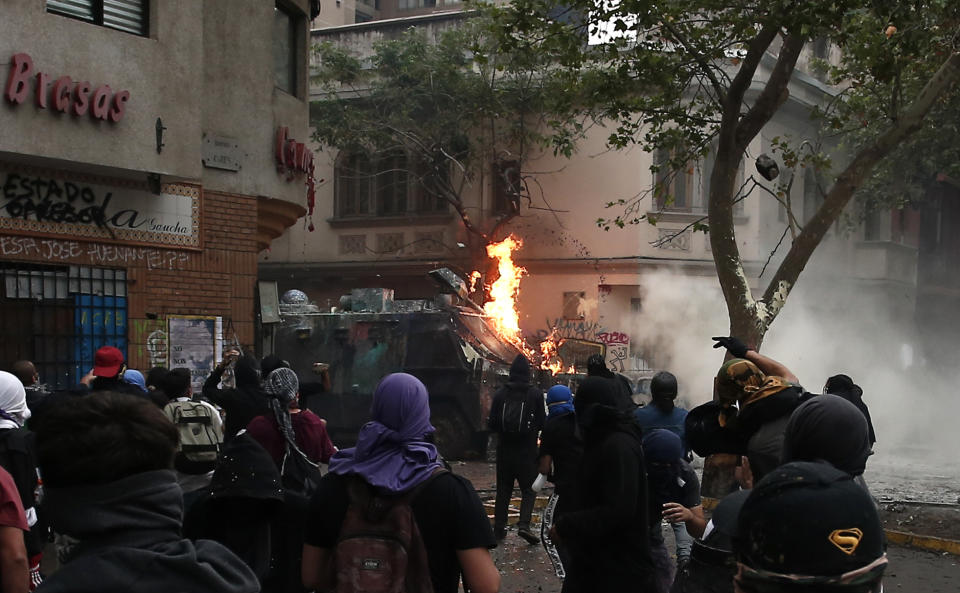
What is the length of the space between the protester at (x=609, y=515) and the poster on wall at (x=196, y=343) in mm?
7916

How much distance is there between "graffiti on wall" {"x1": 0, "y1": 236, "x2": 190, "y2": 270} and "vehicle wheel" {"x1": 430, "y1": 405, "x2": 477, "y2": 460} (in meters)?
4.89

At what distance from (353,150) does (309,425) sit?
20026mm

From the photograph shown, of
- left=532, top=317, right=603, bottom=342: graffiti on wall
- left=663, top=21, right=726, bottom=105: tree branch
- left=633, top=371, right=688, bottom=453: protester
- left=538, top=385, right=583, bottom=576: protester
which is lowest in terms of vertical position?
left=532, top=317, right=603, bottom=342: graffiti on wall

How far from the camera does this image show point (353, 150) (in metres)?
25.1

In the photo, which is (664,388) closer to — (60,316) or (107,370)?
(107,370)

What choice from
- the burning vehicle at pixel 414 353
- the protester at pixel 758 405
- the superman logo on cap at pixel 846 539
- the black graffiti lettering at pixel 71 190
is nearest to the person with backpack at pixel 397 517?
the protester at pixel 758 405

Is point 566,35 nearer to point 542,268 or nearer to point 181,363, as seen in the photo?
point 181,363

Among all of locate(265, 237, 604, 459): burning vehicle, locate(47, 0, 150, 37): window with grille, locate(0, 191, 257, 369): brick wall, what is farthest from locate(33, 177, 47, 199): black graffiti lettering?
locate(265, 237, 604, 459): burning vehicle

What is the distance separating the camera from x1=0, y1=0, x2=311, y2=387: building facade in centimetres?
1000

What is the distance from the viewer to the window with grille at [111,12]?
10297mm

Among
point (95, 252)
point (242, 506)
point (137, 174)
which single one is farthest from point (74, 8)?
point (242, 506)

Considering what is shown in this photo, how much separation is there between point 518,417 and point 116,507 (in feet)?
25.6

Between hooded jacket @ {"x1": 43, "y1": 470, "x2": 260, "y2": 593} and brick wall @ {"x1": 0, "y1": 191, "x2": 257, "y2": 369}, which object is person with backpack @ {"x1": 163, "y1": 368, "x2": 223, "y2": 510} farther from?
brick wall @ {"x1": 0, "y1": 191, "x2": 257, "y2": 369}

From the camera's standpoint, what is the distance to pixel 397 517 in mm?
3299
